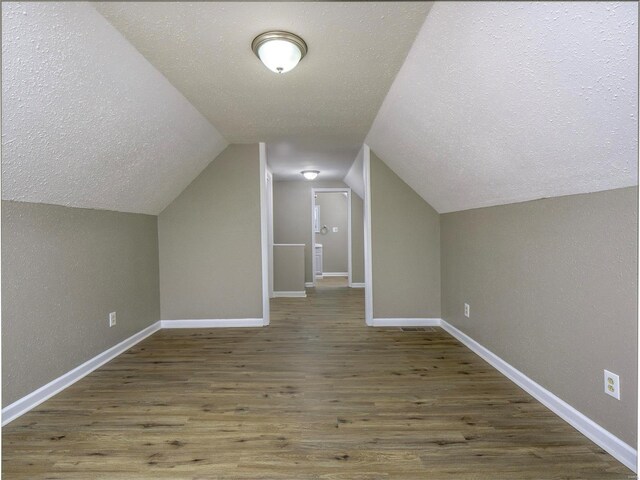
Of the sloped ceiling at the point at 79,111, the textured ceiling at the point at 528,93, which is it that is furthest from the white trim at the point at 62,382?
the textured ceiling at the point at 528,93

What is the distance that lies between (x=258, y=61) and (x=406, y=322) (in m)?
3.12

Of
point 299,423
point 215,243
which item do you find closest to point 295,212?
point 215,243

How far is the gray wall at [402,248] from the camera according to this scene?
4102 mm

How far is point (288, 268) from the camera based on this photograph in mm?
6324

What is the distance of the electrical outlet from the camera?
170 centimetres

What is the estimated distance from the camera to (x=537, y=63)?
1.50m

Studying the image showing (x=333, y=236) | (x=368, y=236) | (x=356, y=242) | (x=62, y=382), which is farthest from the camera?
(x=333, y=236)

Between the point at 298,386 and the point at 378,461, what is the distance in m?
0.94

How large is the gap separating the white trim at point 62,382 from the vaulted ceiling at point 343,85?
123cm

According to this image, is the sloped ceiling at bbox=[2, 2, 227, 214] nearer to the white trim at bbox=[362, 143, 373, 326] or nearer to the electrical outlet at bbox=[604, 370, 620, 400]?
the white trim at bbox=[362, 143, 373, 326]

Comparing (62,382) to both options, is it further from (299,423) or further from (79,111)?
(79,111)

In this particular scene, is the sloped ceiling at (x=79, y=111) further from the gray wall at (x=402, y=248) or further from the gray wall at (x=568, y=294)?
the gray wall at (x=568, y=294)

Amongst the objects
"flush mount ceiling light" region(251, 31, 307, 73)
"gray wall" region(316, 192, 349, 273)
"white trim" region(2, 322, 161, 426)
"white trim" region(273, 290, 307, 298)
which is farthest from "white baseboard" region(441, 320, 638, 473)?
"gray wall" region(316, 192, 349, 273)

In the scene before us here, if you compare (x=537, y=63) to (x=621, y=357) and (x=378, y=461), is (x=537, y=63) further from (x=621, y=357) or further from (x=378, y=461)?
(x=378, y=461)
